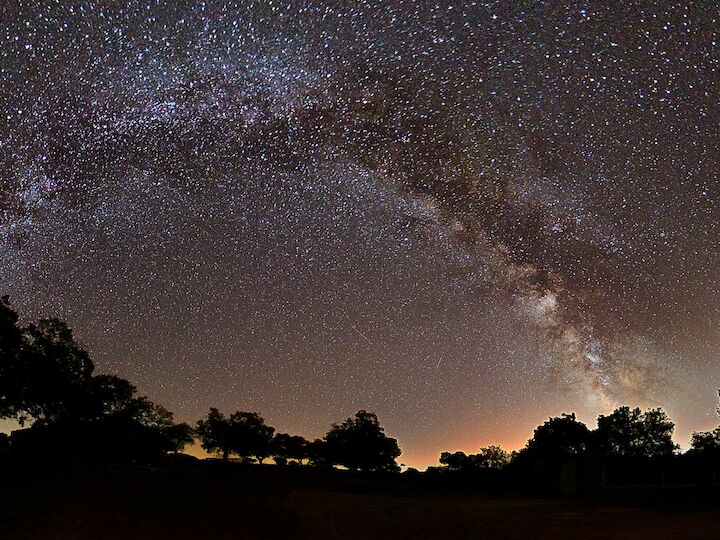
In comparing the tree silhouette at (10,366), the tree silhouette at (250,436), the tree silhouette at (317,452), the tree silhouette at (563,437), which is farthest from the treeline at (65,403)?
the tree silhouette at (563,437)

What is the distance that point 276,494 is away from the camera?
28.6 m

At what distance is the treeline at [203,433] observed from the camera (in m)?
32.2

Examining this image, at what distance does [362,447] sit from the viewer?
3187 inches

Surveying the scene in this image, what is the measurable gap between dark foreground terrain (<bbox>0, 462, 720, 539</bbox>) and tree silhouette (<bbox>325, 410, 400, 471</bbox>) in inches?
2075

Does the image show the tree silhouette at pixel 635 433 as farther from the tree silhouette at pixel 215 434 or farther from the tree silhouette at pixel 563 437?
the tree silhouette at pixel 215 434

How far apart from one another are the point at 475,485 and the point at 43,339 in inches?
1245

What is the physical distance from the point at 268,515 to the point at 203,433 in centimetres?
6703

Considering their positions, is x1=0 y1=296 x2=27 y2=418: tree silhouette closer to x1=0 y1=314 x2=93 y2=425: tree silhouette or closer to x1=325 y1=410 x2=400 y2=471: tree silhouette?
x1=0 y1=314 x2=93 y2=425: tree silhouette

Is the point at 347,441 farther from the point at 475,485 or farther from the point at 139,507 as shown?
the point at 139,507

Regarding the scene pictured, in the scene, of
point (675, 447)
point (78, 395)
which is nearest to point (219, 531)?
point (78, 395)

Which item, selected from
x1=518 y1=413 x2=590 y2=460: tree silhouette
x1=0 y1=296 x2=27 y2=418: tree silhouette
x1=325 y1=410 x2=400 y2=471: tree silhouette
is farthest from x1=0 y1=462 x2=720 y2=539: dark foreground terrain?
x1=518 y1=413 x2=590 y2=460: tree silhouette

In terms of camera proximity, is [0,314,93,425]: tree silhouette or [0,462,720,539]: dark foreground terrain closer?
[0,462,720,539]: dark foreground terrain

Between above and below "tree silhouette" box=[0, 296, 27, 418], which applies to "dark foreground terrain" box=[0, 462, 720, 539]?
below

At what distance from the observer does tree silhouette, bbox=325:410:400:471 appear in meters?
80.5
